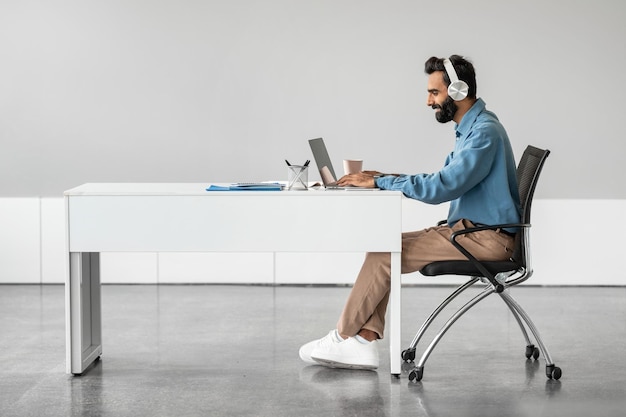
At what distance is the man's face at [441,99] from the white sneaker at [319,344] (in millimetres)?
1046

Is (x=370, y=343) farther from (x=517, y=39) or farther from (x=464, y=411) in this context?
(x=517, y=39)

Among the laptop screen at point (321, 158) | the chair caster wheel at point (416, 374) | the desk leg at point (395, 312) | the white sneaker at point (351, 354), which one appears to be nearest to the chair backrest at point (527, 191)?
the desk leg at point (395, 312)

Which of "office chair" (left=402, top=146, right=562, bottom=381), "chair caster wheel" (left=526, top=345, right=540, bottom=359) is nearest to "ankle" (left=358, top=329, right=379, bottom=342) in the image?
"office chair" (left=402, top=146, right=562, bottom=381)

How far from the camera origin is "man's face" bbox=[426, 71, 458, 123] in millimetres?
4219

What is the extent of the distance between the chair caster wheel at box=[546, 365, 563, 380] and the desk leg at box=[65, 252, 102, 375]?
1951 mm

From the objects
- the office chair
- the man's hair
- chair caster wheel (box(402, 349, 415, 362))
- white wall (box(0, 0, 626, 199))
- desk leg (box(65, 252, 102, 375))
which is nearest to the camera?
the office chair

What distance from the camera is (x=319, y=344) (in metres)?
4.23

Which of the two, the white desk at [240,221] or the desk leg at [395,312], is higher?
the white desk at [240,221]

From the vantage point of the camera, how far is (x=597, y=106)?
6.49 meters

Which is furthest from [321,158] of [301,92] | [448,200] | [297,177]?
[301,92]

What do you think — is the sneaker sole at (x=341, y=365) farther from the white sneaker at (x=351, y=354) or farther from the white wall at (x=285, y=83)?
the white wall at (x=285, y=83)

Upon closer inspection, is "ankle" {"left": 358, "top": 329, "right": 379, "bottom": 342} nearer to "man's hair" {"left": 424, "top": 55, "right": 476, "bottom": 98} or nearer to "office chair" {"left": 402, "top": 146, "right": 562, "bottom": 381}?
"office chair" {"left": 402, "top": 146, "right": 562, "bottom": 381}

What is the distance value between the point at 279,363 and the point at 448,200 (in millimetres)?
1062

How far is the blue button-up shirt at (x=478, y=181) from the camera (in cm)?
399
